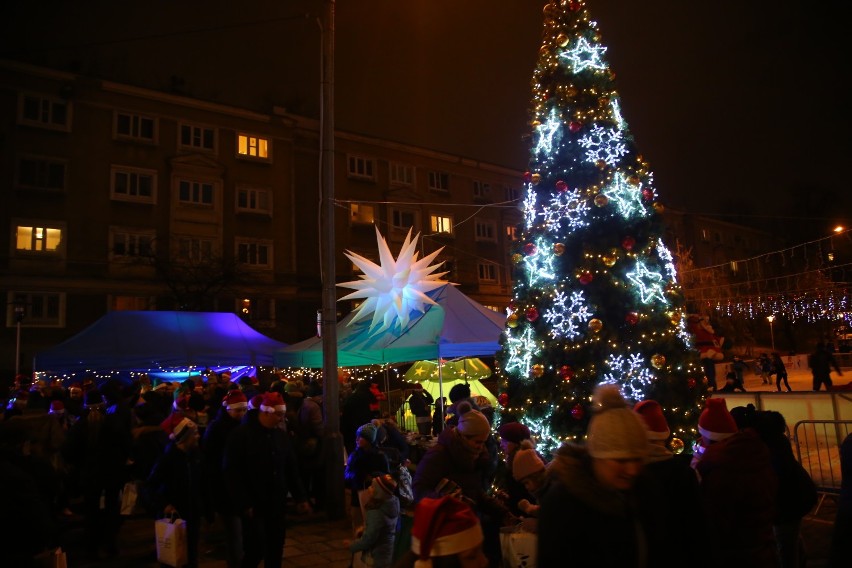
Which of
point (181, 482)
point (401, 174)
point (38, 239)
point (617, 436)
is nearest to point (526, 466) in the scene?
point (617, 436)

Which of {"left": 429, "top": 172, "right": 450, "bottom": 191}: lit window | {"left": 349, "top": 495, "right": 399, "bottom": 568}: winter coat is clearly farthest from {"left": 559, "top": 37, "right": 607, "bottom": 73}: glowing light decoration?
{"left": 429, "top": 172, "right": 450, "bottom": 191}: lit window

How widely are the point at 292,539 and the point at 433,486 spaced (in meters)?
4.36

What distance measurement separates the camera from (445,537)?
105 inches

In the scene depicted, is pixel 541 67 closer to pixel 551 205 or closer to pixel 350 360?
pixel 551 205

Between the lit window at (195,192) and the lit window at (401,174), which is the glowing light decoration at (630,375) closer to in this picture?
the lit window at (195,192)

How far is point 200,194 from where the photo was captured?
34062mm

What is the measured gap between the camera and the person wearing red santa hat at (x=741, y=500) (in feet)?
12.2

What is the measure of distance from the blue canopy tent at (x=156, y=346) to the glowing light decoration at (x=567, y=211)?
10.9 metres

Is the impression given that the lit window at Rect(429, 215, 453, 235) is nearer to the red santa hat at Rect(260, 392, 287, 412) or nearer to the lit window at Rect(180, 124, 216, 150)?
the lit window at Rect(180, 124, 216, 150)

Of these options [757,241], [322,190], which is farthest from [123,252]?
[757,241]

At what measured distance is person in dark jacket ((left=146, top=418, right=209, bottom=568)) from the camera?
6.40 meters

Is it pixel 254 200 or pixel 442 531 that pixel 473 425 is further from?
pixel 254 200

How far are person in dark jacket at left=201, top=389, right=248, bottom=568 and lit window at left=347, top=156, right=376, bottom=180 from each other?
33.7 meters

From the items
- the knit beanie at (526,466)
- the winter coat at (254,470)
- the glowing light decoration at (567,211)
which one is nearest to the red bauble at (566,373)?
the glowing light decoration at (567,211)
